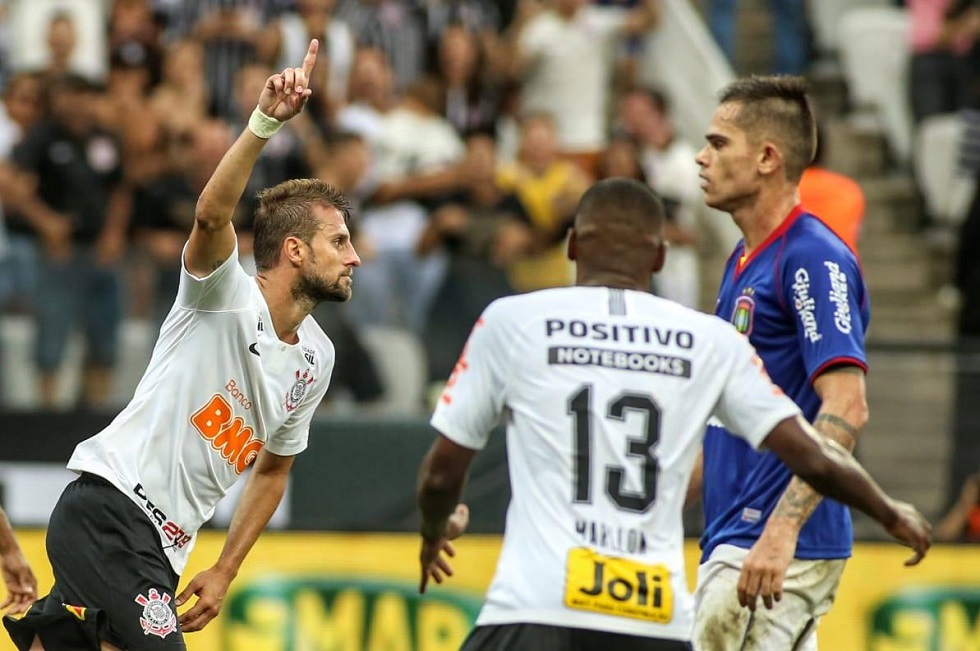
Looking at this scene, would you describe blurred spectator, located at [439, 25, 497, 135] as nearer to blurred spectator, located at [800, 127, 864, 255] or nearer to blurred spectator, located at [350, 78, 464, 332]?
blurred spectator, located at [350, 78, 464, 332]

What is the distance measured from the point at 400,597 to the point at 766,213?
4.61 m

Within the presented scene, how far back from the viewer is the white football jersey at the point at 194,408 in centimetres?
615

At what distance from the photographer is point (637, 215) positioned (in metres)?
5.35

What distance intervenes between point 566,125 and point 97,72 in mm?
3845

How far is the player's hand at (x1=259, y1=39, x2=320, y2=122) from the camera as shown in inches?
232

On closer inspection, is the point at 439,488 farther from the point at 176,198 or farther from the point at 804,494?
the point at 176,198

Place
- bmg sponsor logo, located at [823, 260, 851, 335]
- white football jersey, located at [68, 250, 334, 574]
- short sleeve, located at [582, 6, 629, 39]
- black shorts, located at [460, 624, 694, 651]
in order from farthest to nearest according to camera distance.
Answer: short sleeve, located at [582, 6, 629, 39] → bmg sponsor logo, located at [823, 260, 851, 335] → white football jersey, located at [68, 250, 334, 574] → black shorts, located at [460, 624, 694, 651]

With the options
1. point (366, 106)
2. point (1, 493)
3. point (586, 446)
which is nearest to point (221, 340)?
point (586, 446)

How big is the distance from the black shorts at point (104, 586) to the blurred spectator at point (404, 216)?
17.1 ft

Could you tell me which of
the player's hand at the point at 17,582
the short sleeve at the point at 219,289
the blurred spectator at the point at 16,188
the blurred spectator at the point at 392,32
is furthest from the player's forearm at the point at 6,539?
the blurred spectator at the point at 392,32

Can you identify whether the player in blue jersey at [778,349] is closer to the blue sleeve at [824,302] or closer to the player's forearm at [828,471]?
the blue sleeve at [824,302]

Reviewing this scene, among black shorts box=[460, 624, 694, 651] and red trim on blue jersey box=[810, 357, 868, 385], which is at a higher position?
red trim on blue jersey box=[810, 357, 868, 385]

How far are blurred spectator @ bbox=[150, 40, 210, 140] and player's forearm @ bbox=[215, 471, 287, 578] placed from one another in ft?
20.9

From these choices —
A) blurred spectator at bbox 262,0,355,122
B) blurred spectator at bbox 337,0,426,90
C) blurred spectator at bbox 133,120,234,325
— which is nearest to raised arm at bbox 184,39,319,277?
blurred spectator at bbox 133,120,234,325
